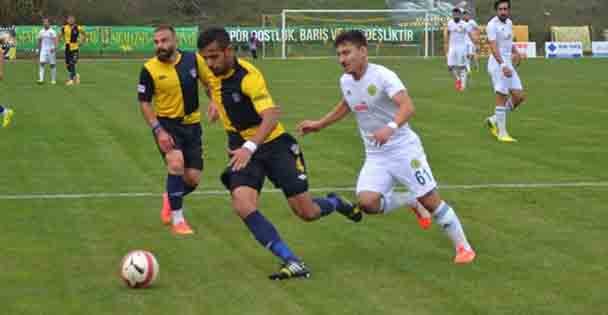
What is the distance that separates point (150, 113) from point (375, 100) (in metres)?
2.36

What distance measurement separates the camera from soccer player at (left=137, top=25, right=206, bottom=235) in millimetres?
10516

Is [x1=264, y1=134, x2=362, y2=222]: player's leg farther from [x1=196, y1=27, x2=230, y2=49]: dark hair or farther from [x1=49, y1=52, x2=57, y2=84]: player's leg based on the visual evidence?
[x1=49, y1=52, x2=57, y2=84]: player's leg

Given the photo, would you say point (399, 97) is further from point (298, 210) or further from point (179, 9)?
point (179, 9)

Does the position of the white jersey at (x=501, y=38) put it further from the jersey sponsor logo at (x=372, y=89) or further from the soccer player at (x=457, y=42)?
the soccer player at (x=457, y=42)

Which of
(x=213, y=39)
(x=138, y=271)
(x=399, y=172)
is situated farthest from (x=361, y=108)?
(x=138, y=271)

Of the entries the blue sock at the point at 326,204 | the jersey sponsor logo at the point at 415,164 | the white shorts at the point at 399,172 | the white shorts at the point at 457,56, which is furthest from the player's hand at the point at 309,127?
the white shorts at the point at 457,56

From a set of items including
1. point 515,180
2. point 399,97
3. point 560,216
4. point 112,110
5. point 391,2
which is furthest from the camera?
point 391,2

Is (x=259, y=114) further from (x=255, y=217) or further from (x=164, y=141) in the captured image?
(x=164, y=141)

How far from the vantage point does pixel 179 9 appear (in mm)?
82062

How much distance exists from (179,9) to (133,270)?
74.9 meters

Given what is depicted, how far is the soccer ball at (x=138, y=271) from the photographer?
8344 millimetres

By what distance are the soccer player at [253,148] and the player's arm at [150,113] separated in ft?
3.85

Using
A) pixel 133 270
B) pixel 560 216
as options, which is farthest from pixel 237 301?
pixel 560 216

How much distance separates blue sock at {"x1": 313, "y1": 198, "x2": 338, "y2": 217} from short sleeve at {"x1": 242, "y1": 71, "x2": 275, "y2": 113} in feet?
3.86
